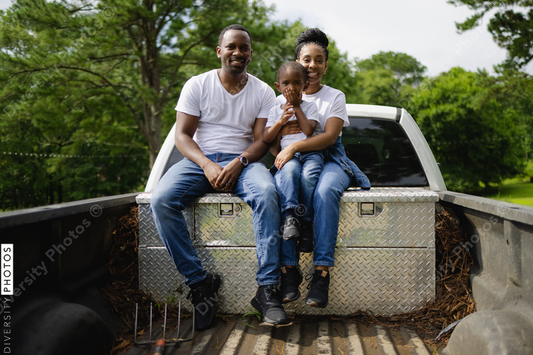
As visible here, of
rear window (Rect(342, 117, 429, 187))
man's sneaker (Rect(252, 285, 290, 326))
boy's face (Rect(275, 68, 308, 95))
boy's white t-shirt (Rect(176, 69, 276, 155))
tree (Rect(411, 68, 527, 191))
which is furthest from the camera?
tree (Rect(411, 68, 527, 191))

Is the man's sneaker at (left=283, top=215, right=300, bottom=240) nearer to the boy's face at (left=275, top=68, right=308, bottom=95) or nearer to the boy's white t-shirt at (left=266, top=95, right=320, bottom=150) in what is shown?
the boy's white t-shirt at (left=266, top=95, right=320, bottom=150)

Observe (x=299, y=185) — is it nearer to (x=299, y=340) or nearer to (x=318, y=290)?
(x=318, y=290)

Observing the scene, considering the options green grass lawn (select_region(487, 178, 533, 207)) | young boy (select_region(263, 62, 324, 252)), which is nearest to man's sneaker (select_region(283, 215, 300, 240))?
young boy (select_region(263, 62, 324, 252))

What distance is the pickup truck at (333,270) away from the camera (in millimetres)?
1863

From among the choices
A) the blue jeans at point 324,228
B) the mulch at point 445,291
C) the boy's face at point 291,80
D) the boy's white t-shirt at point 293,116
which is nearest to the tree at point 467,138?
the mulch at point 445,291

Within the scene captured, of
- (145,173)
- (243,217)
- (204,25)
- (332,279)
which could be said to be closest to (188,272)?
(243,217)

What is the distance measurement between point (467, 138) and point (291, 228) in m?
25.5

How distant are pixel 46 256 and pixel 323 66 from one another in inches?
90.1

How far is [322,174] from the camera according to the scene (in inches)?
105

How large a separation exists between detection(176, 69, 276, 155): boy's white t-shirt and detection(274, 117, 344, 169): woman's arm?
37 cm

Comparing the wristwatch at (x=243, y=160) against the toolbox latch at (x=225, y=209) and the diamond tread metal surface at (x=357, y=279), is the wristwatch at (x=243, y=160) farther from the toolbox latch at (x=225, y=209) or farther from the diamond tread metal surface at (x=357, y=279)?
the diamond tread metal surface at (x=357, y=279)

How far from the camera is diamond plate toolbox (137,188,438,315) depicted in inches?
100

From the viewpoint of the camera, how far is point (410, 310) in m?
2.56

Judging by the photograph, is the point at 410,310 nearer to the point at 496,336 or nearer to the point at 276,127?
the point at 496,336
